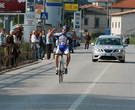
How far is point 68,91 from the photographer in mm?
15898

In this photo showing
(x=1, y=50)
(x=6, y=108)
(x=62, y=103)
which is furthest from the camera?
(x=1, y=50)

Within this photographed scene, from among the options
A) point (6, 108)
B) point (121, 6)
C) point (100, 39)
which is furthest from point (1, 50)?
point (121, 6)

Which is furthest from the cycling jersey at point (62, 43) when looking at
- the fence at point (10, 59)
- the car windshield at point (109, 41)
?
the car windshield at point (109, 41)

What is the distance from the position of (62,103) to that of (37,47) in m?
20.2

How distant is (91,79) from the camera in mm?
20156

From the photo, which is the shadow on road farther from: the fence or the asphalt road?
the fence

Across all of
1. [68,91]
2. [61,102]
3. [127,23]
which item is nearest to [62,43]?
[68,91]

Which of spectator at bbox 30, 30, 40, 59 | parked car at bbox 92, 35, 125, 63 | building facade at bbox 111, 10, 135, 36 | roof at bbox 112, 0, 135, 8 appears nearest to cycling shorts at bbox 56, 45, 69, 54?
parked car at bbox 92, 35, 125, 63

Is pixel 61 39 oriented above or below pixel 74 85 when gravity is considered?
→ above

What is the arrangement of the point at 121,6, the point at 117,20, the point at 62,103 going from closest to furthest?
1. the point at 62,103
2. the point at 117,20
3. the point at 121,6

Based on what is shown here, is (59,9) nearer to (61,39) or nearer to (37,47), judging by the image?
(37,47)

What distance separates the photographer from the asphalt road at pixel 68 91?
42.4 ft

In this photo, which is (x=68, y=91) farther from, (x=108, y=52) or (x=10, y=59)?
(x=108, y=52)

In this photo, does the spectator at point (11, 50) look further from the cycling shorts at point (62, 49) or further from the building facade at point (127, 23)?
the building facade at point (127, 23)
